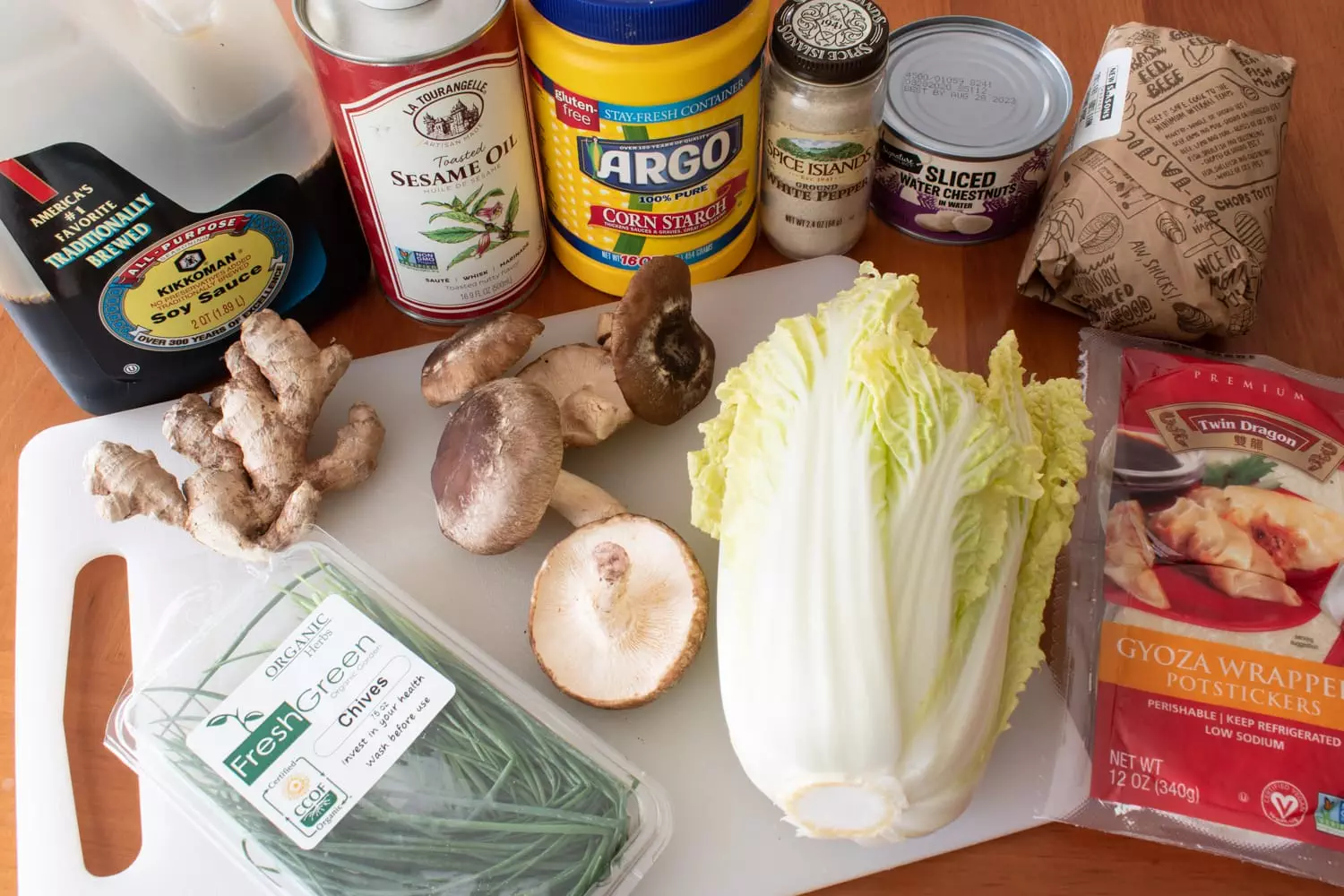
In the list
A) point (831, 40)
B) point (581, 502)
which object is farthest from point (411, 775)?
point (831, 40)

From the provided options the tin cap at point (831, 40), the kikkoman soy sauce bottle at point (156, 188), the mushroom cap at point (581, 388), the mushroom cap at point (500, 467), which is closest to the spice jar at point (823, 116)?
the tin cap at point (831, 40)

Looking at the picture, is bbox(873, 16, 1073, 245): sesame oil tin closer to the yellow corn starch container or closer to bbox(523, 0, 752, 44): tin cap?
the yellow corn starch container

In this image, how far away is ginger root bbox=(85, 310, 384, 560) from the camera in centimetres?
112

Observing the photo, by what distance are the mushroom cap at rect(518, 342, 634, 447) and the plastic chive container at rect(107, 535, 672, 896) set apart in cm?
27

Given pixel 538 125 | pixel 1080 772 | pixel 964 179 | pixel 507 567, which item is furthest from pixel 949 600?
pixel 538 125

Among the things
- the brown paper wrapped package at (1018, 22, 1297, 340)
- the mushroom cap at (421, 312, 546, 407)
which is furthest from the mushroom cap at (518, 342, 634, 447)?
the brown paper wrapped package at (1018, 22, 1297, 340)

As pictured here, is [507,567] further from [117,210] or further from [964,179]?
[964,179]

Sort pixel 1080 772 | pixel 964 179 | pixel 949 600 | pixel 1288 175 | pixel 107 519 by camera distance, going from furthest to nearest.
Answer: pixel 1288 175 → pixel 964 179 → pixel 107 519 → pixel 1080 772 → pixel 949 600

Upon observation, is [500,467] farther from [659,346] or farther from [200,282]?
[200,282]

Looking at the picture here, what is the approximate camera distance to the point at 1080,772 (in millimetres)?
1014

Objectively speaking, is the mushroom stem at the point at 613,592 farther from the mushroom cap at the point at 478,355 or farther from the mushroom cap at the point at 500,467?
the mushroom cap at the point at 478,355

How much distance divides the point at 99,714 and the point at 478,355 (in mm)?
571

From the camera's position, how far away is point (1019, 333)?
4.35 feet

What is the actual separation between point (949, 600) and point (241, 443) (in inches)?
30.9
